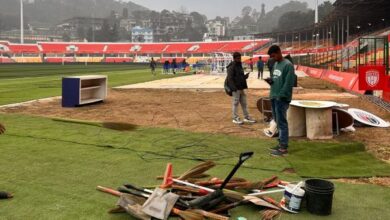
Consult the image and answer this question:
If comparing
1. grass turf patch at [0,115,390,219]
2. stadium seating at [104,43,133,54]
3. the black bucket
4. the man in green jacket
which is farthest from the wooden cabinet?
stadium seating at [104,43,133,54]

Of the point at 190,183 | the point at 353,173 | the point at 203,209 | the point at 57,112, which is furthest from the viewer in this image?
the point at 57,112

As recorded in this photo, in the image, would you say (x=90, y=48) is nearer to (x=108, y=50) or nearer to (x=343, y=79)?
(x=108, y=50)

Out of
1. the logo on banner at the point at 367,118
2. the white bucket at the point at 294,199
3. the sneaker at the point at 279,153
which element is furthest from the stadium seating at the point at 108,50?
the white bucket at the point at 294,199

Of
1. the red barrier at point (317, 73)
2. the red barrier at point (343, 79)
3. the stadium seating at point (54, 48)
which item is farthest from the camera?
the stadium seating at point (54, 48)

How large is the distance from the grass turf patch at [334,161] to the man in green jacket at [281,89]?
31 centimetres

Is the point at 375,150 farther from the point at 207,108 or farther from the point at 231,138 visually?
the point at 207,108

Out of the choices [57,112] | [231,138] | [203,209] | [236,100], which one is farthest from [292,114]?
[57,112]

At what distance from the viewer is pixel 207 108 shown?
14.0m

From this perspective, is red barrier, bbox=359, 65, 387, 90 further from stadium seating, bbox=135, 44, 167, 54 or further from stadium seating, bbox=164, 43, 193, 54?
stadium seating, bbox=135, 44, 167, 54

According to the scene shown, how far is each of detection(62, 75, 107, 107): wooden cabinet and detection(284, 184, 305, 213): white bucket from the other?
35.1 feet

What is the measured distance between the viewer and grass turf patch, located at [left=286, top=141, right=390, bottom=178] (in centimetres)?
631

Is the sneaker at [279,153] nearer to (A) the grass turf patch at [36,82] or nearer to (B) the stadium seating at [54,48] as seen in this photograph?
(A) the grass turf patch at [36,82]

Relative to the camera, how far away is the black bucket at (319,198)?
4633mm

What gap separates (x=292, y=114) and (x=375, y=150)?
5.96 feet
